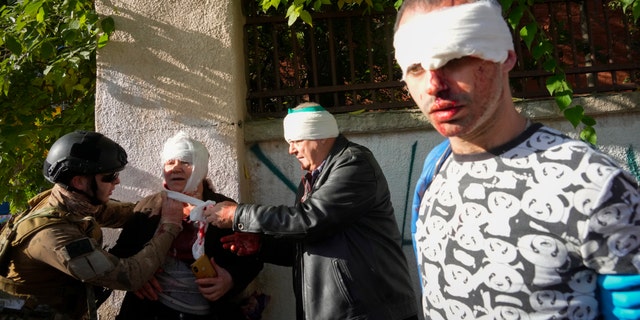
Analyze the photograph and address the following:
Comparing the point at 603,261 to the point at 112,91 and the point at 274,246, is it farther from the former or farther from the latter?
the point at 112,91

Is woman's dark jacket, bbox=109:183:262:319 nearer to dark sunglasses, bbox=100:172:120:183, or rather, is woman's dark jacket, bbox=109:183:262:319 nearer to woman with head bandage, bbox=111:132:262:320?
woman with head bandage, bbox=111:132:262:320

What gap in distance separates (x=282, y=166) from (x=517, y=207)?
274cm

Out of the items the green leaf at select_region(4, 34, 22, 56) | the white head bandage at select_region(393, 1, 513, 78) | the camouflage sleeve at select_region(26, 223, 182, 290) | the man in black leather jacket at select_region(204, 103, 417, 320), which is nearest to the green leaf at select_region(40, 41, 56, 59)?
the green leaf at select_region(4, 34, 22, 56)

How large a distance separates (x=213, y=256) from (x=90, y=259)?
658 millimetres

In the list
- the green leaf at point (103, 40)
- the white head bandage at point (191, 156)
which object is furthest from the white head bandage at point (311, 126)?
the green leaf at point (103, 40)

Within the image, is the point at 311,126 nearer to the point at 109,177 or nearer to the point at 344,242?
the point at 344,242

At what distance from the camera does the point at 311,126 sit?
3.15 m

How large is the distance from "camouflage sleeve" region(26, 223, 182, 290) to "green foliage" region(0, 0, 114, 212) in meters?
1.51

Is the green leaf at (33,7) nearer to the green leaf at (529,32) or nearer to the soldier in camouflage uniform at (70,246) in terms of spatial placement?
the soldier in camouflage uniform at (70,246)

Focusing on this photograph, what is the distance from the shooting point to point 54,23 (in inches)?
A: 162

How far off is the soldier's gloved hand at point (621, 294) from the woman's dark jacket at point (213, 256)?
2.18 metres

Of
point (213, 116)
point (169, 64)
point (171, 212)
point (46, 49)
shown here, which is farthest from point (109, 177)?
point (46, 49)

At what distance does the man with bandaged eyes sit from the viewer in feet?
4.29

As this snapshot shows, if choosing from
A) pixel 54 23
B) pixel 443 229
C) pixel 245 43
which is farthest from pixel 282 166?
pixel 443 229
